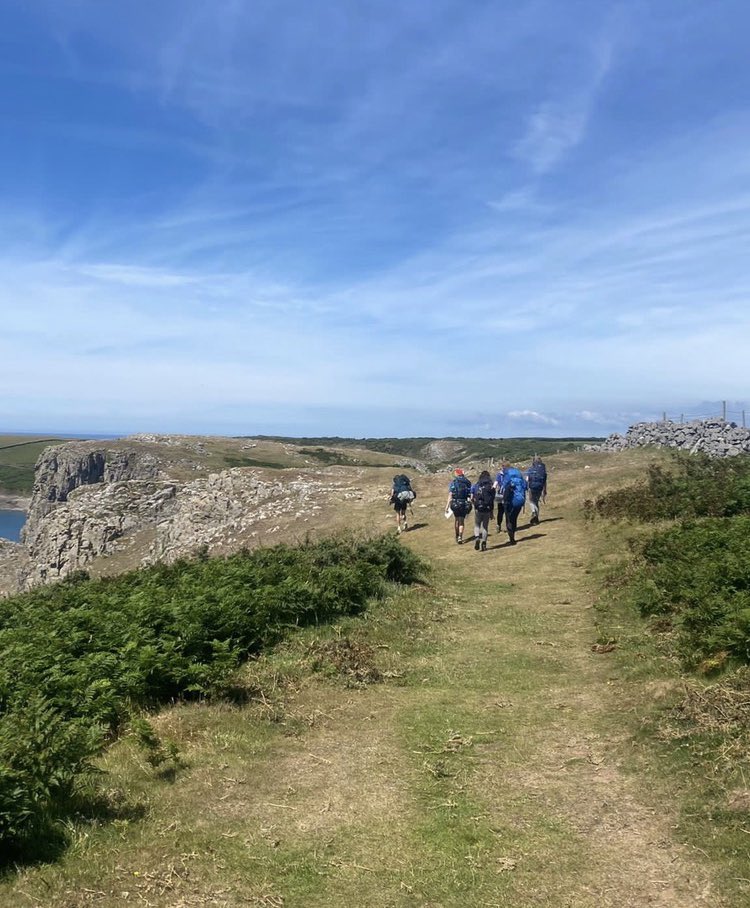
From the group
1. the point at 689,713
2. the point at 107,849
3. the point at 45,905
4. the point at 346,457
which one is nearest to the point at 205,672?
the point at 107,849

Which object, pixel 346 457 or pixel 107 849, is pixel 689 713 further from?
pixel 346 457

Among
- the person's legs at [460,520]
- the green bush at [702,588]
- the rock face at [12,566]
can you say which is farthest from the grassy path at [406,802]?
the rock face at [12,566]

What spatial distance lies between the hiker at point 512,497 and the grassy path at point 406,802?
10.8m

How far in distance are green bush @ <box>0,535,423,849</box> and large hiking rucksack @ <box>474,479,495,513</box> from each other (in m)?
6.91

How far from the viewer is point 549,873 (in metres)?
5.46

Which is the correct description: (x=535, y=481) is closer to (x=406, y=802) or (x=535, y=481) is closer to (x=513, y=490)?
(x=513, y=490)

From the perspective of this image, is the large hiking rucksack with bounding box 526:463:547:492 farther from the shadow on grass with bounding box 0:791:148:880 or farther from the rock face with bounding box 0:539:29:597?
the rock face with bounding box 0:539:29:597

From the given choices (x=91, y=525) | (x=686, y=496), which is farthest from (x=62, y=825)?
(x=91, y=525)

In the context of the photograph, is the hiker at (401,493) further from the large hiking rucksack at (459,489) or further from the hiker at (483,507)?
the hiker at (483,507)

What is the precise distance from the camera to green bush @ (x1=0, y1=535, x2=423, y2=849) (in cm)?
608

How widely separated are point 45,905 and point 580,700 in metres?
6.72

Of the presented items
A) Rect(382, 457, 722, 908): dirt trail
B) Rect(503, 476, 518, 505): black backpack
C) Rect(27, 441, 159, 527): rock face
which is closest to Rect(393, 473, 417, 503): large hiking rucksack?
Rect(503, 476, 518, 505): black backpack

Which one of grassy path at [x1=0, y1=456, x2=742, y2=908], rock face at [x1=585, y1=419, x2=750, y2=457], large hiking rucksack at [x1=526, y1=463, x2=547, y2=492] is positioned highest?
rock face at [x1=585, y1=419, x2=750, y2=457]

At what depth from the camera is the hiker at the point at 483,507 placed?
22062 millimetres
